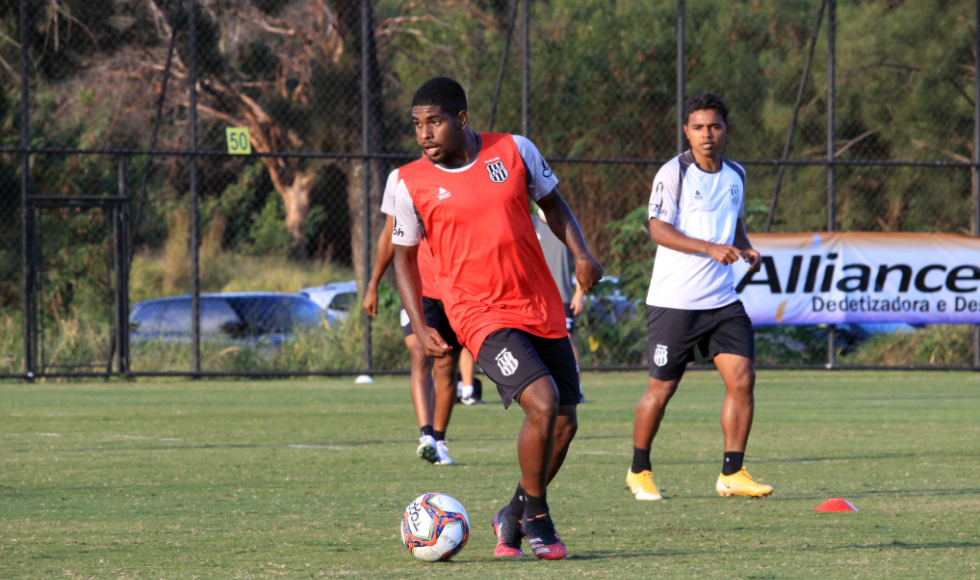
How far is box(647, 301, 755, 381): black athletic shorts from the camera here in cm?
668

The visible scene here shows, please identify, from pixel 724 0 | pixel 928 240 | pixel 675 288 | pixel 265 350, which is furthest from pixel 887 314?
pixel 724 0

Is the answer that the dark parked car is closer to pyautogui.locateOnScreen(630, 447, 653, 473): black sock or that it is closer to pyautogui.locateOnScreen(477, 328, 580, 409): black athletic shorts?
pyautogui.locateOnScreen(630, 447, 653, 473): black sock

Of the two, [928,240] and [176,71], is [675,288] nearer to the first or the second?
[928,240]

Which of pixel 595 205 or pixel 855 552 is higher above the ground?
pixel 595 205

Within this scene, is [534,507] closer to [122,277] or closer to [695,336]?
[695,336]

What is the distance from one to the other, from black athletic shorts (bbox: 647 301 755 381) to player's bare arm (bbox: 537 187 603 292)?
5.33ft

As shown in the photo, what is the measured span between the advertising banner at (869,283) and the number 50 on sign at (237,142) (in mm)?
6010

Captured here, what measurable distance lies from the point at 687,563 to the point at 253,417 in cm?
721

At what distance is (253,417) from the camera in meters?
11.5

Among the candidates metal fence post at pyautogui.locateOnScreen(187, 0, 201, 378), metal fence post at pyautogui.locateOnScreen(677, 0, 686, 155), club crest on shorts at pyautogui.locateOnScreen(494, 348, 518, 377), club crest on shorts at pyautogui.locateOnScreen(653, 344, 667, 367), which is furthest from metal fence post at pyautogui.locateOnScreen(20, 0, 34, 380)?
club crest on shorts at pyautogui.locateOnScreen(494, 348, 518, 377)

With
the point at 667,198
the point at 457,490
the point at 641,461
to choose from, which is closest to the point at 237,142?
the point at 457,490

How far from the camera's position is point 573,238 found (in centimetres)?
511

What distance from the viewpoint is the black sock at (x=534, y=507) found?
493 centimetres

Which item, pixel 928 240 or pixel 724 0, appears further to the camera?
pixel 724 0
